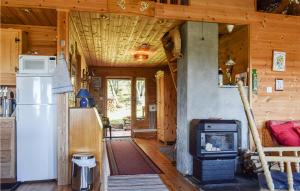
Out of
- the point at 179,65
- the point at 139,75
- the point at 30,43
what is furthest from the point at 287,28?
the point at 139,75

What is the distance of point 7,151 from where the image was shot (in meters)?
3.91

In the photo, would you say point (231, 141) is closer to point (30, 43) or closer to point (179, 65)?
point (179, 65)

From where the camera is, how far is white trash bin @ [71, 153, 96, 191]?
Answer: 11.8 ft

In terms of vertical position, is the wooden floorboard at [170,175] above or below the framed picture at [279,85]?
below

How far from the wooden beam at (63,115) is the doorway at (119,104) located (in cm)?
653

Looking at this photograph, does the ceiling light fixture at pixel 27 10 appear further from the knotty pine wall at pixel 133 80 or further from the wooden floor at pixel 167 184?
the knotty pine wall at pixel 133 80

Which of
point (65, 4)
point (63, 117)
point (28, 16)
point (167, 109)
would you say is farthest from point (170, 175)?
point (167, 109)

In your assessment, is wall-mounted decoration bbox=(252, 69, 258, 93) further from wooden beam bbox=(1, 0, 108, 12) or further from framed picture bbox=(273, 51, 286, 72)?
wooden beam bbox=(1, 0, 108, 12)

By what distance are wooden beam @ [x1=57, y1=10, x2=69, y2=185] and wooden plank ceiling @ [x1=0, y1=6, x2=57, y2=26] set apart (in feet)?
0.94

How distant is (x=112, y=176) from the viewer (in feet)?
14.0

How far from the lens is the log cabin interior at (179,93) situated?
3.91 meters

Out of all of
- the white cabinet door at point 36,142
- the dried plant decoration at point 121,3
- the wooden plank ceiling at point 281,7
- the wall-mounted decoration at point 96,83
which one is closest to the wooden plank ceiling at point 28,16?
the dried plant decoration at point 121,3

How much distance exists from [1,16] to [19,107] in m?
1.61

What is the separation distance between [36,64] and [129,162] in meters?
2.57
